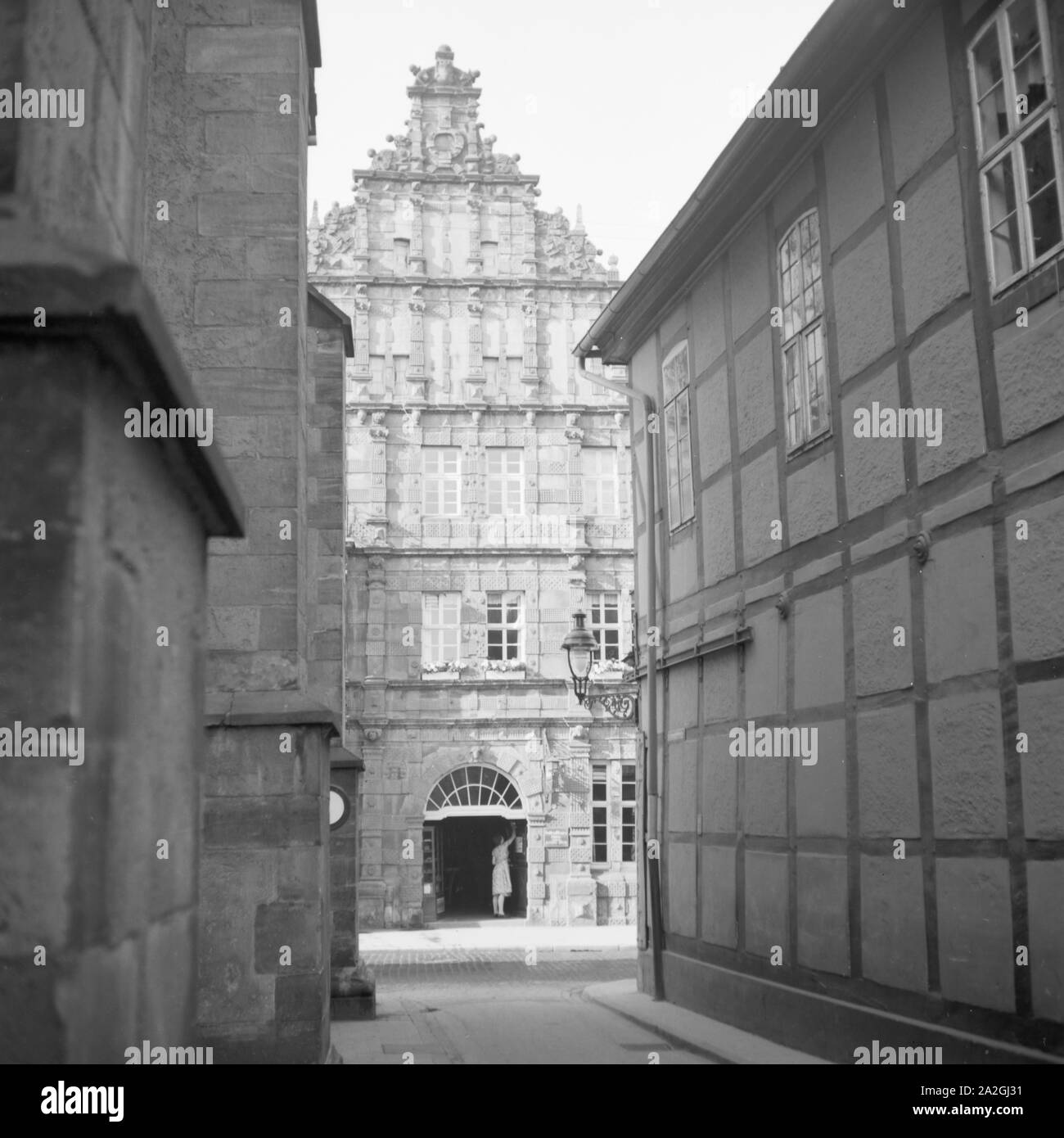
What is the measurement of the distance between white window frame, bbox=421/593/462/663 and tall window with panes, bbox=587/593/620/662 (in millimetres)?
2658

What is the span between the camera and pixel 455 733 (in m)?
28.4

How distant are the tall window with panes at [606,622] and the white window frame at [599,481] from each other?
1.70 metres

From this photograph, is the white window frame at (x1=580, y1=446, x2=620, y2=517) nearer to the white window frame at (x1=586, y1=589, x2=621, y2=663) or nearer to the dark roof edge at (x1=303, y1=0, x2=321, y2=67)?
the white window frame at (x1=586, y1=589, x2=621, y2=663)

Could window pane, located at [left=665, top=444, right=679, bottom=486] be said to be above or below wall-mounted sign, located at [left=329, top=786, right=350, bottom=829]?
above

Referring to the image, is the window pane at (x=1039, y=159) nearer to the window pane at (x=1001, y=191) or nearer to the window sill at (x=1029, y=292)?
the window pane at (x=1001, y=191)

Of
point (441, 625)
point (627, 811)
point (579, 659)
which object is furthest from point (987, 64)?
point (627, 811)

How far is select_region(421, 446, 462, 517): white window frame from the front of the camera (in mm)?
29125

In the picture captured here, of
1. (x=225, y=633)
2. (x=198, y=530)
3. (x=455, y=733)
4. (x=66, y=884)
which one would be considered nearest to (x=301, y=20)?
(x=225, y=633)

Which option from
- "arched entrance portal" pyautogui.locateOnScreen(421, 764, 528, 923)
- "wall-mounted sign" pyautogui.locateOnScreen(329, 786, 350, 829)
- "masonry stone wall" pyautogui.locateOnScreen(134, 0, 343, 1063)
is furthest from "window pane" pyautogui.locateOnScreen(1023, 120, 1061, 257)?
"arched entrance portal" pyautogui.locateOnScreen(421, 764, 528, 923)

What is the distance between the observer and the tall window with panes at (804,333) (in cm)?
995

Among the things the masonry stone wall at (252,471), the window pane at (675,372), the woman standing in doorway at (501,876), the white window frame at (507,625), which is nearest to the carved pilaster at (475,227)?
the white window frame at (507,625)

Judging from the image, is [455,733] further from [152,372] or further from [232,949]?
[152,372]

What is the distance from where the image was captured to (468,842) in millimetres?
30156
